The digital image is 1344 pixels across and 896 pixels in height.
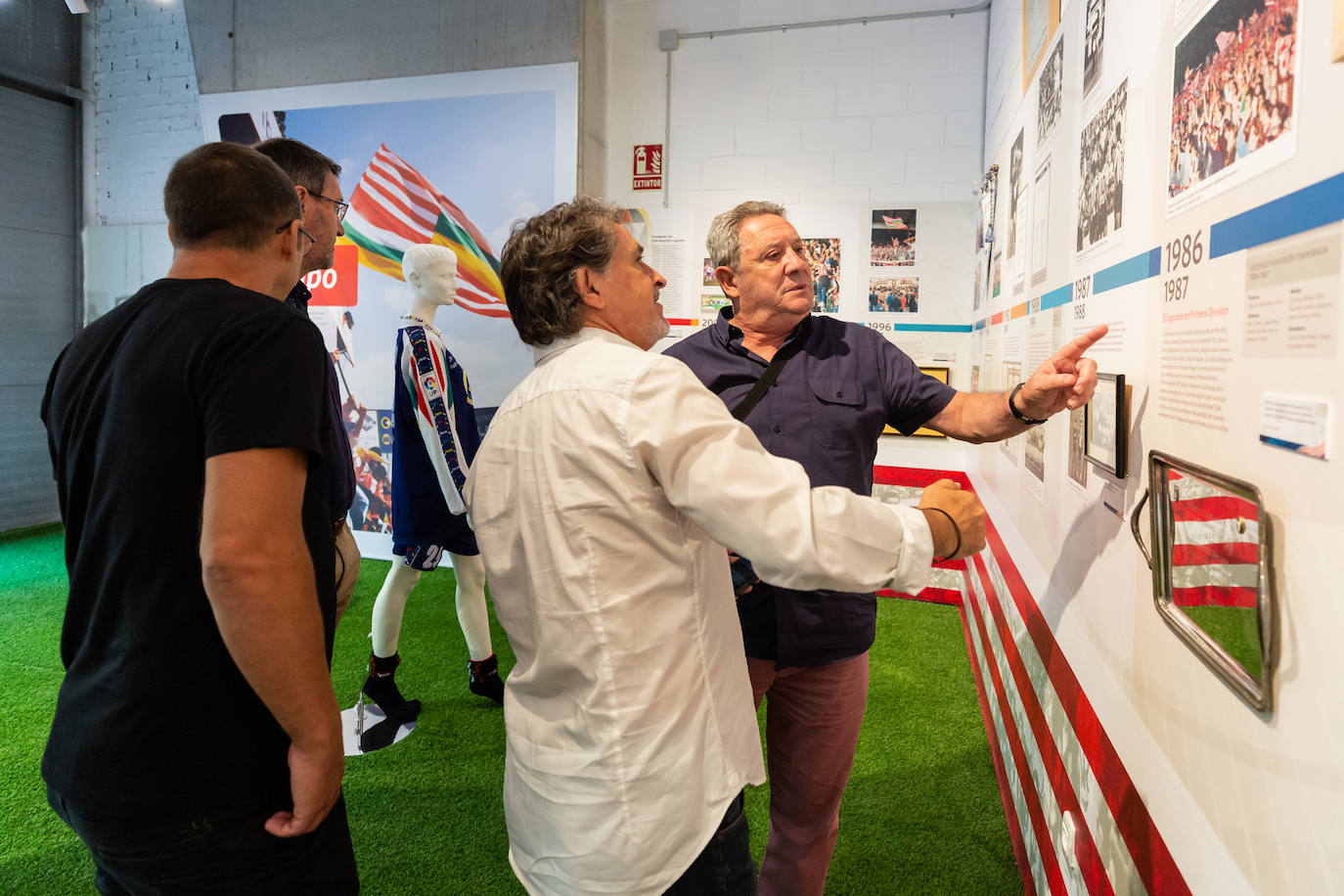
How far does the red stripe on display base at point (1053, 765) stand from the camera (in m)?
1.42

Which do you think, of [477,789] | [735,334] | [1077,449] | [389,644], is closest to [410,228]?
[389,644]

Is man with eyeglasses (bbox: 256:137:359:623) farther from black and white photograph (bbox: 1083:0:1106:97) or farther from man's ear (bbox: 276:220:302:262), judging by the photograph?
black and white photograph (bbox: 1083:0:1106:97)

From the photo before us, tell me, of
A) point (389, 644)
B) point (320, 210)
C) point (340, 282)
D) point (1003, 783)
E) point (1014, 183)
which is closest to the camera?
point (320, 210)

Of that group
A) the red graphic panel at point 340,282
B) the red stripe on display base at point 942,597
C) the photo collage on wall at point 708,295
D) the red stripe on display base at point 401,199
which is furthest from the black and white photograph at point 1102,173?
the red graphic panel at point 340,282

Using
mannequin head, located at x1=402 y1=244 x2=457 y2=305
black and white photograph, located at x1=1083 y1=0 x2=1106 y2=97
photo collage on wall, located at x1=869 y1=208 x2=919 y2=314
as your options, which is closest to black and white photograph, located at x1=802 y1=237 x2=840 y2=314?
photo collage on wall, located at x1=869 y1=208 x2=919 y2=314

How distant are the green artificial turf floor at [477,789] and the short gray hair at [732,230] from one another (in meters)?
1.68

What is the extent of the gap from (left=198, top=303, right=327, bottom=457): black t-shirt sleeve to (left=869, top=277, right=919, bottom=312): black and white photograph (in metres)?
3.96

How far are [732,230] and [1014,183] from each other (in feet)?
4.21

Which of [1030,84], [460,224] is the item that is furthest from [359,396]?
[1030,84]

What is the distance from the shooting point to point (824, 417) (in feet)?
5.57

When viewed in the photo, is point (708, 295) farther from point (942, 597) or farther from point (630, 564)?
point (630, 564)

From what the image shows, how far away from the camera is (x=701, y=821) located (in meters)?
1.11

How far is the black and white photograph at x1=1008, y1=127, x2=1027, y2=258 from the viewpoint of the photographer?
8.20ft

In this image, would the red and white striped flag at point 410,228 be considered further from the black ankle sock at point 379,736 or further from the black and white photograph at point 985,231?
the black and white photograph at point 985,231
